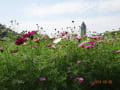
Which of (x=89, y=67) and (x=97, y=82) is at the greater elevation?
(x=89, y=67)

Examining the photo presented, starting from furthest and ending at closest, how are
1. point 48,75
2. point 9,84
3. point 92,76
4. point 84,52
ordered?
point 84,52 → point 92,76 → point 48,75 → point 9,84

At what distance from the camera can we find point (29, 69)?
262 cm

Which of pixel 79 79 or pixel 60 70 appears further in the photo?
pixel 60 70

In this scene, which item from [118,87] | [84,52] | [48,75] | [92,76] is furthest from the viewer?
[84,52]

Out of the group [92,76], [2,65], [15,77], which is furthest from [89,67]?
[2,65]

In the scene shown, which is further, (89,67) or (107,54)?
(107,54)

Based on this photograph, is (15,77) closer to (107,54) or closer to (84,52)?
(84,52)

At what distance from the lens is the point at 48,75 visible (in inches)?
103

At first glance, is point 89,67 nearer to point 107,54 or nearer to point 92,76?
point 92,76

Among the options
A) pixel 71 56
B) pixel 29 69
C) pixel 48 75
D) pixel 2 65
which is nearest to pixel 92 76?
pixel 71 56

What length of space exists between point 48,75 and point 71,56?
643 millimetres

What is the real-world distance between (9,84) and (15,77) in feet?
0.41

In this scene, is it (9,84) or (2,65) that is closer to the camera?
(9,84)

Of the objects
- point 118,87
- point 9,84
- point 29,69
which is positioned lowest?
point 118,87
